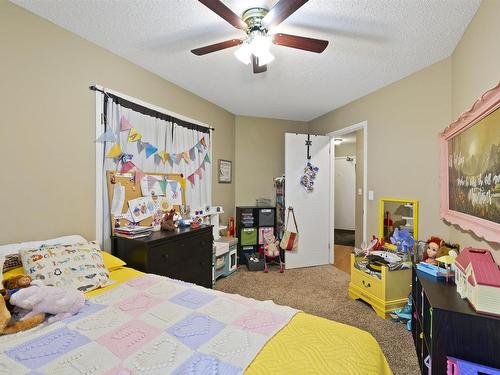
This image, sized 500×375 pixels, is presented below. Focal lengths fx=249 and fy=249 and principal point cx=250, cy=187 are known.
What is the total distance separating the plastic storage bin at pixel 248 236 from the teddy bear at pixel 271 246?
176 mm

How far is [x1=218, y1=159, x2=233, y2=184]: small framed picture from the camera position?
149 inches

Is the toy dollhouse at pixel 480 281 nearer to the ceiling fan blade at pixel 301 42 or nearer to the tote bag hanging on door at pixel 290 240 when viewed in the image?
the ceiling fan blade at pixel 301 42

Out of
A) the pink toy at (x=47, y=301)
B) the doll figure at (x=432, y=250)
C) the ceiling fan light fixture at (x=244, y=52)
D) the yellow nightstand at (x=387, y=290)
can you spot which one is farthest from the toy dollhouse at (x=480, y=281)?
the pink toy at (x=47, y=301)

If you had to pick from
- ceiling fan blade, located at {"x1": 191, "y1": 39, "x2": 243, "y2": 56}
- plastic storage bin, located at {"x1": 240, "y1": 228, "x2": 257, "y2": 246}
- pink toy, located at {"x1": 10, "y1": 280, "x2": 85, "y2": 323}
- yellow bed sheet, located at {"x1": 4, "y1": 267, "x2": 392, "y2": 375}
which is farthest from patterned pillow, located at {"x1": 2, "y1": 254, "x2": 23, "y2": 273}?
plastic storage bin, located at {"x1": 240, "y1": 228, "x2": 257, "y2": 246}

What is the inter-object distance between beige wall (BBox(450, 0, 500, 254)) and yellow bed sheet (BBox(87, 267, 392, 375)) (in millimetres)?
1139

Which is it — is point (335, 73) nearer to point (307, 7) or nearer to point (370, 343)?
point (307, 7)

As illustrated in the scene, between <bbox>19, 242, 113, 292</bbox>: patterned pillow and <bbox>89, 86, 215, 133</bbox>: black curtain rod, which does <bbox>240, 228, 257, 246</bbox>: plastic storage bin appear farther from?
<bbox>19, 242, 113, 292</bbox>: patterned pillow

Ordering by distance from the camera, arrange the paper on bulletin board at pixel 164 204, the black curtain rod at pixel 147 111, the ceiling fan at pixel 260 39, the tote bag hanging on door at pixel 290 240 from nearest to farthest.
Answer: the ceiling fan at pixel 260 39 < the black curtain rod at pixel 147 111 < the paper on bulletin board at pixel 164 204 < the tote bag hanging on door at pixel 290 240

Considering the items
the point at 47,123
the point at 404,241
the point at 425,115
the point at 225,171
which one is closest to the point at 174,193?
the point at 225,171

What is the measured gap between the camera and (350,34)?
1.94 meters

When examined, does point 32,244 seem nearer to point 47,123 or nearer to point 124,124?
point 47,123

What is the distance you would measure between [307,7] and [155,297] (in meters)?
2.04

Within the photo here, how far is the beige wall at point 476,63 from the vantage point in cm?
149

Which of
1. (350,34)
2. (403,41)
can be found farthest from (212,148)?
(403,41)
